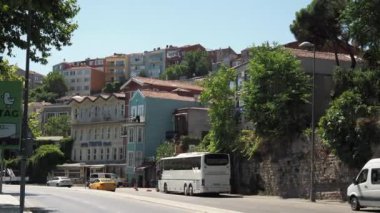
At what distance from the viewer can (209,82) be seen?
58.3 m

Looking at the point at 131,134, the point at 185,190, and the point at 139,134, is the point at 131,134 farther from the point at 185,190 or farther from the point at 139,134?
the point at 185,190

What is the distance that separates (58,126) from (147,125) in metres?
31.7

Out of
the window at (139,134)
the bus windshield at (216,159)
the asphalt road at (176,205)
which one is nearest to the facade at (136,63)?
the window at (139,134)

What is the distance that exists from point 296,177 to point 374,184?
15800 mm

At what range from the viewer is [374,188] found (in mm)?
28297

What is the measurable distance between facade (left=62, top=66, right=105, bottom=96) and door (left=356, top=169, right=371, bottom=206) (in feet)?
533

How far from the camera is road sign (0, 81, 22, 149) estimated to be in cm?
1620

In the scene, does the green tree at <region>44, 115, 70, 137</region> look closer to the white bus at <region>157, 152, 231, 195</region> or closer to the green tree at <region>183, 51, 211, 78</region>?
the green tree at <region>183, 51, 211, 78</region>

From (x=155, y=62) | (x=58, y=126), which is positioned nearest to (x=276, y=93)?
(x=58, y=126)

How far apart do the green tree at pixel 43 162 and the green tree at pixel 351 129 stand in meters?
60.1

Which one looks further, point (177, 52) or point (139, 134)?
point (177, 52)

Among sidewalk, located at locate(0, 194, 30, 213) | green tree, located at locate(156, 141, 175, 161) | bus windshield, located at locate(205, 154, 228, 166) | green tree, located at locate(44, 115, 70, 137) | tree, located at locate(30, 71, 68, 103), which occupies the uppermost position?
tree, located at locate(30, 71, 68, 103)

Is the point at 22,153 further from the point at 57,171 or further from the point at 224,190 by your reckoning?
the point at 57,171

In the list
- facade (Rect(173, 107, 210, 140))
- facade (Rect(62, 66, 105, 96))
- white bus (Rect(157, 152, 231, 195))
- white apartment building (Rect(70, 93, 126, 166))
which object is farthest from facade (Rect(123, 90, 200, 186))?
facade (Rect(62, 66, 105, 96))
